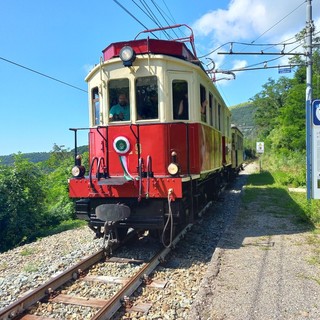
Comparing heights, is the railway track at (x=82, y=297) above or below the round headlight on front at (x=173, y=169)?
below

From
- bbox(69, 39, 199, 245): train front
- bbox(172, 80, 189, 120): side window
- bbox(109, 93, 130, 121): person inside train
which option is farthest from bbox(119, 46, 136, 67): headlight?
bbox(172, 80, 189, 120): side window

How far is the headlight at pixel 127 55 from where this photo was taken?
651 centimetres

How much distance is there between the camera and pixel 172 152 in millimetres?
6344

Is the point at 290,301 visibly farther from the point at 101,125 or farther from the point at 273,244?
the point at 101,125

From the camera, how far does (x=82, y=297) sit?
4625 mm

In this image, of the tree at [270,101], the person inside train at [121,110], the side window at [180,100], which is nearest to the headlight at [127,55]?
the person inside train at [121,110]

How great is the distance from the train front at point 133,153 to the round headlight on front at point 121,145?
0.05 ft

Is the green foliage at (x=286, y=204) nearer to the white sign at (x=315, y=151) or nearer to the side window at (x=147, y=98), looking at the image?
the white sign at (x=315, y=151)

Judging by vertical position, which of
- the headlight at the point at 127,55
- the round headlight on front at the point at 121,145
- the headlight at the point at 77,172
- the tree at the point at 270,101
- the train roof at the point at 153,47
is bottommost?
the headlight at the point at 77,172

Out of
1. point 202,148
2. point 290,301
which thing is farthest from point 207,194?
point 290,301

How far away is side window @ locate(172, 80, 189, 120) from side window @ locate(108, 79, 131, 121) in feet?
3.06

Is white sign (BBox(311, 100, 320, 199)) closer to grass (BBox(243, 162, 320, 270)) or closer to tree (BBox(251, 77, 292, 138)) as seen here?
grass (BBox(243, 162, 320, 270))

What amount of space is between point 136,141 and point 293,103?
26388 millimetres

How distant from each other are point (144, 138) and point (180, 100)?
3.41ft
